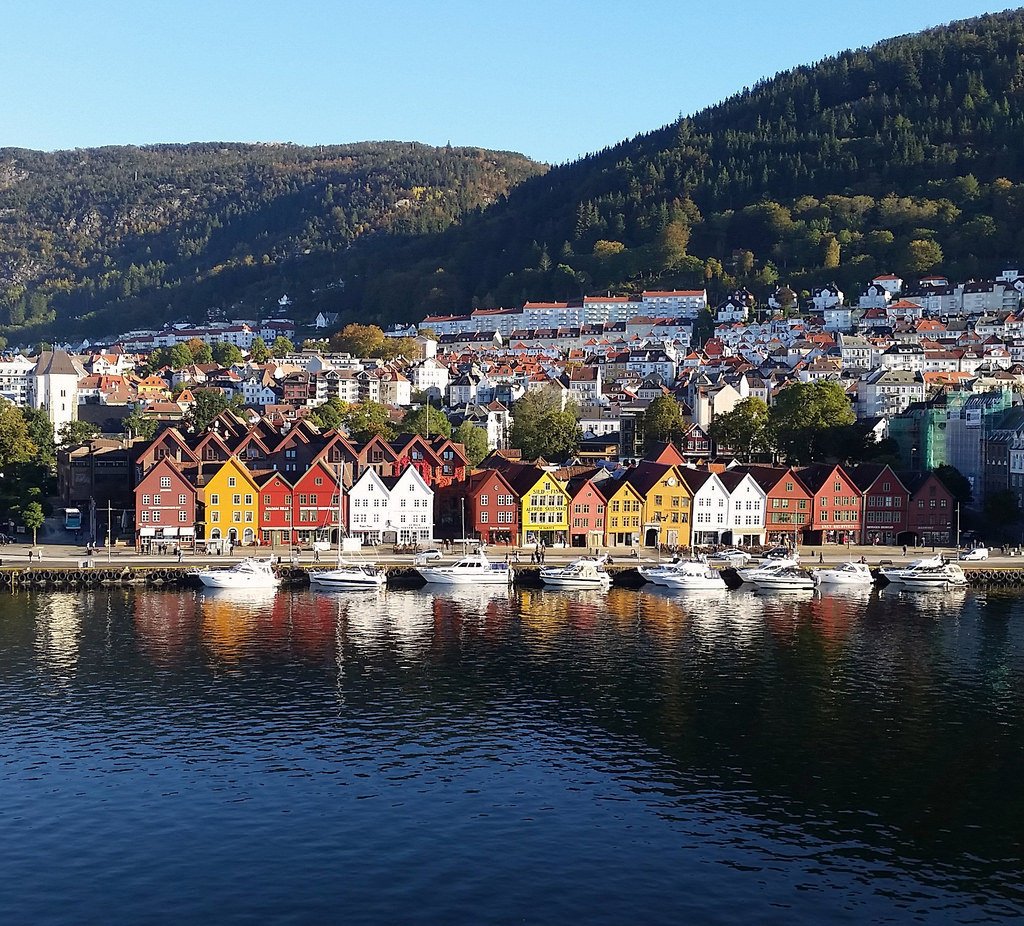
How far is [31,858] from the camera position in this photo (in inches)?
923

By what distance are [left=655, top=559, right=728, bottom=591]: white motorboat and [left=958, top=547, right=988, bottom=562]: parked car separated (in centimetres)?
1316

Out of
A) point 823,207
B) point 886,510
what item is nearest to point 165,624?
point 886,510

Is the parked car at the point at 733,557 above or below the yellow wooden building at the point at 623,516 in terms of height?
below

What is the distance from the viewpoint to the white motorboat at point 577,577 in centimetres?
5466

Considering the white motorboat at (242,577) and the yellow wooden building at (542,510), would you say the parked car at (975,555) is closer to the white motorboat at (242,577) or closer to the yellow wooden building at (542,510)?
the yellow wooden building at (542,510)

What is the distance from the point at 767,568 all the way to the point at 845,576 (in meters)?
3.43

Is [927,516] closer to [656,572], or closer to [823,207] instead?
[656,572]

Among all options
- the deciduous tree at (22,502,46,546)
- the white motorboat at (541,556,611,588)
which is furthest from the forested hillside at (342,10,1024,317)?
the deciduous tree at (22,502,46,546)

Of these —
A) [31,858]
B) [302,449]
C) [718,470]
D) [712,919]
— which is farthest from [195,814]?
[718,470]

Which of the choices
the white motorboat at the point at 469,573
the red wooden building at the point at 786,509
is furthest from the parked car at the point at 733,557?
the white motorboat at the point at 469,573

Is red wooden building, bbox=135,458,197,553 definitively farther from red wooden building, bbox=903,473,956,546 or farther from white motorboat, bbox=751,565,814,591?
red wooden building, bbox=903,473,956,546

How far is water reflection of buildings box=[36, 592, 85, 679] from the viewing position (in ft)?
124

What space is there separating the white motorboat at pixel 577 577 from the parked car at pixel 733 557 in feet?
22.6

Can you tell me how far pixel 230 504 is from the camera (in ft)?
204
